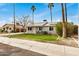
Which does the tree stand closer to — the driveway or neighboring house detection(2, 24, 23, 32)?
neighboring house detection(2, 24, 23, 32)

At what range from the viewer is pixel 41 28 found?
5281 millimetres

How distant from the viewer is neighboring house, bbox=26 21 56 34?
5.21 metres

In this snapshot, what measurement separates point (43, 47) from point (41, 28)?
46 cm

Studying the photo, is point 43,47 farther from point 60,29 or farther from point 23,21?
point 23,21

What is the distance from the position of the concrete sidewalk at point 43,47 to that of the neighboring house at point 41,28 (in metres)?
0.28

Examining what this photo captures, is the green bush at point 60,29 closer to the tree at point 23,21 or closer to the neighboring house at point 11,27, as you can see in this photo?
the tree at point 23,21

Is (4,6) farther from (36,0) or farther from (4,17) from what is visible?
(36,0)

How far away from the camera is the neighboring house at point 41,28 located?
205 inches

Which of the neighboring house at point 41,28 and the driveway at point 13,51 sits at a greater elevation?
the neighboring house at point 41,28

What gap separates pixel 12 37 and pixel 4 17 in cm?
53

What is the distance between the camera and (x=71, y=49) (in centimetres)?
501

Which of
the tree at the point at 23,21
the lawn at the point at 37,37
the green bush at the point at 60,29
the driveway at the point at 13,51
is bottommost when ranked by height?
the driveway at the point at 13,51

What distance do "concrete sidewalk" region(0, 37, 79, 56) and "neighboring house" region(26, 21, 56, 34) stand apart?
281 millimetres

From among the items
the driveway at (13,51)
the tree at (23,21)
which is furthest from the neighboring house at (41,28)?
the driveway at (13,51)
